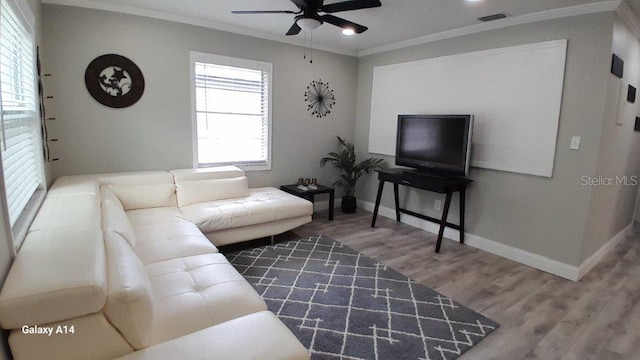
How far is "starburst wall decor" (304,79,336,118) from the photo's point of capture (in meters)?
4.75

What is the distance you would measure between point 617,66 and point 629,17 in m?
0.47

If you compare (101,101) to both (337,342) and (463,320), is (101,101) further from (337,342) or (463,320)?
(463,320)

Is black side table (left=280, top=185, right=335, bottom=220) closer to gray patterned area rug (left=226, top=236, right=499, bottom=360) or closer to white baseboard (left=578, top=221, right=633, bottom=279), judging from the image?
gray patterned area rug (left=226, top=236, right=499, bottom=360)

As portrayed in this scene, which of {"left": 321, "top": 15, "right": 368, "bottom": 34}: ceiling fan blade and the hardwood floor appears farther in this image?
{"left": 321, "top": 15, "right": 368, "bottom": 34}: ceiling fan blade

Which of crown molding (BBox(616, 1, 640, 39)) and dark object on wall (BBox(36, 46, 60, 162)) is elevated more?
crown molding (BBox(616, 1, 640, 39))

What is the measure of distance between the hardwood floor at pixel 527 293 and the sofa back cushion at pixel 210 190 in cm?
77

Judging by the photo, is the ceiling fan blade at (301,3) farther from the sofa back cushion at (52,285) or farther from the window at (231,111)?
the sofa back cushion at (52,285)

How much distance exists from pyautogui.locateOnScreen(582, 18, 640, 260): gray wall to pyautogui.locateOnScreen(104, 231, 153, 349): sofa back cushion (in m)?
3.57

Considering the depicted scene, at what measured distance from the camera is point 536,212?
327 cm

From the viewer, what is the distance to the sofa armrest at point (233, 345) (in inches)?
49.4

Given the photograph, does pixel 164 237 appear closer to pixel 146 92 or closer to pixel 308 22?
pixel 146 92

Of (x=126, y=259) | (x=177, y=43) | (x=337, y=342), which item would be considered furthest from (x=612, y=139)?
(x=177, y=43)

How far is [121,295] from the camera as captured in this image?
1.22m

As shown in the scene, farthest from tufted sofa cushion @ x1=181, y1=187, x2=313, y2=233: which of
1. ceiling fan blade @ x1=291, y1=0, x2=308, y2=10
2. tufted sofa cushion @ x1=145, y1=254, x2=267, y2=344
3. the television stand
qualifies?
ceiling fan blade @ x1=291, y1=0, x2=308, y2=10
